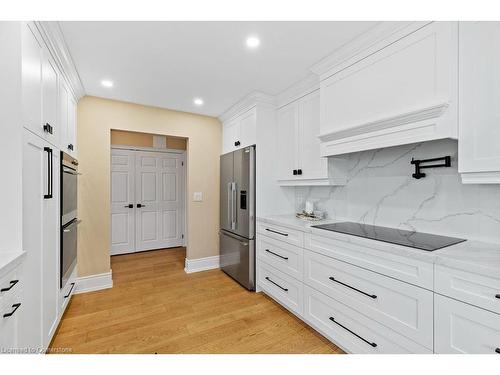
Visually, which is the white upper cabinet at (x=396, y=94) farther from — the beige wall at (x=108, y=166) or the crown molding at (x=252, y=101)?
the beige wall at (x=108, y=166)

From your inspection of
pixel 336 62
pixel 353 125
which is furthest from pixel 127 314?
pixel 336 62

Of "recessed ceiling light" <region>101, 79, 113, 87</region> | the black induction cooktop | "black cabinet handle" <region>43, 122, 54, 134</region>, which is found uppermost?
"recessed ceiling light" <region>101, 79, 113, 87</region>

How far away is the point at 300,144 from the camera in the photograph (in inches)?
105

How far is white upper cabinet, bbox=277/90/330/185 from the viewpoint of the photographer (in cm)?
246

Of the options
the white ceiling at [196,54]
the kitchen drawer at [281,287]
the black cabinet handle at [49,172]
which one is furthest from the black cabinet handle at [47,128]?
the kitchen drawer at [281,287]

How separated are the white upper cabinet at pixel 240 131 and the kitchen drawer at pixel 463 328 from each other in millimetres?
2364

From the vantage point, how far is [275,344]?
6.25 ft

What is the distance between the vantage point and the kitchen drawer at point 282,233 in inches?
88.7

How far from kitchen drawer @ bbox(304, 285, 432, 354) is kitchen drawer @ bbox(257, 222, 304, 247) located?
425mm

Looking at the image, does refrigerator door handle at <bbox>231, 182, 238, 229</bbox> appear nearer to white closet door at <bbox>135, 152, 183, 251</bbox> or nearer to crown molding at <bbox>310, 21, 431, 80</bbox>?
crown molding at <bbox>310, 21, 431, 80</bbox>

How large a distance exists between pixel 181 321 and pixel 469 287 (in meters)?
2.22

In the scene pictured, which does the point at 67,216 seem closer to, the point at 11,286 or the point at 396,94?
the point at 11,286

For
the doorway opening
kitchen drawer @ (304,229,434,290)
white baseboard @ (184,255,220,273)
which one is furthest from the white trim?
kitchen drawer @ (304,229,434,290)

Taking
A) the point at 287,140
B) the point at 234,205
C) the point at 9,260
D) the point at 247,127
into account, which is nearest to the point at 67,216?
the point at 9,260
